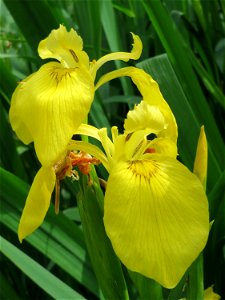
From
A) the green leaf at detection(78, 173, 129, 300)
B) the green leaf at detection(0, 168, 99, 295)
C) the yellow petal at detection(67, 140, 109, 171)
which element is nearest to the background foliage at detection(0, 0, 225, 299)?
the green leaf at detection(0, 168, 99, 295)

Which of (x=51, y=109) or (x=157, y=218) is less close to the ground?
(x=51, y=109)

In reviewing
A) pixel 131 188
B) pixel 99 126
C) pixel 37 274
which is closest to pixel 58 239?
pixel 37 274

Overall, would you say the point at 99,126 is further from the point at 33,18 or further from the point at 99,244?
the point at 99,244

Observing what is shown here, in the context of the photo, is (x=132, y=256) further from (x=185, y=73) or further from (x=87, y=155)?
(x=185, y=73)

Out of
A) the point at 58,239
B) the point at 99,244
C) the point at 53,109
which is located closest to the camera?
the point at 53,109

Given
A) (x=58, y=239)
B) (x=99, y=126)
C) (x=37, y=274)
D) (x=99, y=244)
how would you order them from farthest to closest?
(x=99, y=126)
(x=58, y=239)
(x=37, y=274)
(x=99, y=244)

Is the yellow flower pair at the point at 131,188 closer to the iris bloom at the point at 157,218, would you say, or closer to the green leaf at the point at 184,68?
the iris bloom at the point at 157,218

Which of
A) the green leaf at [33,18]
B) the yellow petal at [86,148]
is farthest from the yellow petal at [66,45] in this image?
the green leaf at [33,18]

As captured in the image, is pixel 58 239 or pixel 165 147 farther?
pixel 58 239

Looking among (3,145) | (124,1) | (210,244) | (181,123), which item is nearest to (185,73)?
(181,123)
